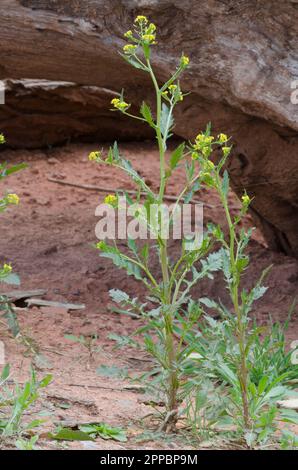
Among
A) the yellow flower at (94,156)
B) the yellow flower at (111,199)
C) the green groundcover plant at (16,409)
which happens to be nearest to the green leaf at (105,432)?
the green groundcover plant at (16,409)

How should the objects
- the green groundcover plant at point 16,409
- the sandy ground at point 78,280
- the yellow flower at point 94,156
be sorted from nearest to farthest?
the green groundcover plant at point 16,409, the yellow flower at point 94,156, the sandy ground at point 78,280

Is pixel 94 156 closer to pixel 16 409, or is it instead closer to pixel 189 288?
pixel 189 288

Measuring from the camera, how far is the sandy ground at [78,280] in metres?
3.02

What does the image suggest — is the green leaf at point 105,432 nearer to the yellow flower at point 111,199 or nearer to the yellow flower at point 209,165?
the yellow flower at point 111,199

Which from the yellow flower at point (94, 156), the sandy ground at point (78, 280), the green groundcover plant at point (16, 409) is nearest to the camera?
the green groundcover plant at point (16, 409)

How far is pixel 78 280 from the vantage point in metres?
4.61

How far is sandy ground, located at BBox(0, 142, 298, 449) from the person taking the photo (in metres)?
3.02

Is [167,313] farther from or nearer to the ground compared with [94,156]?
nearer to the ground

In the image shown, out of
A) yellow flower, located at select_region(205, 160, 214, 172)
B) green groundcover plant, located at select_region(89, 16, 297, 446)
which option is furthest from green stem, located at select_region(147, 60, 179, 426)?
yellow flower, located at select_region(205, 160, 214, 172)

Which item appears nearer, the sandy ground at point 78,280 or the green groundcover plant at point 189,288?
the green groundcover plant at point 189,288

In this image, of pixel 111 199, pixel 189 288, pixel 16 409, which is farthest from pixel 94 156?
pixel 16 409

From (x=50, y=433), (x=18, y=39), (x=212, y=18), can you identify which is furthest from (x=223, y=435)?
(x=18, y=39)

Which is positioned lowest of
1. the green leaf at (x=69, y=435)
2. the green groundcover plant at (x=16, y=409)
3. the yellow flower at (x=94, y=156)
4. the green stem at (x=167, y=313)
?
the green leaf at (x=69, y=435)
